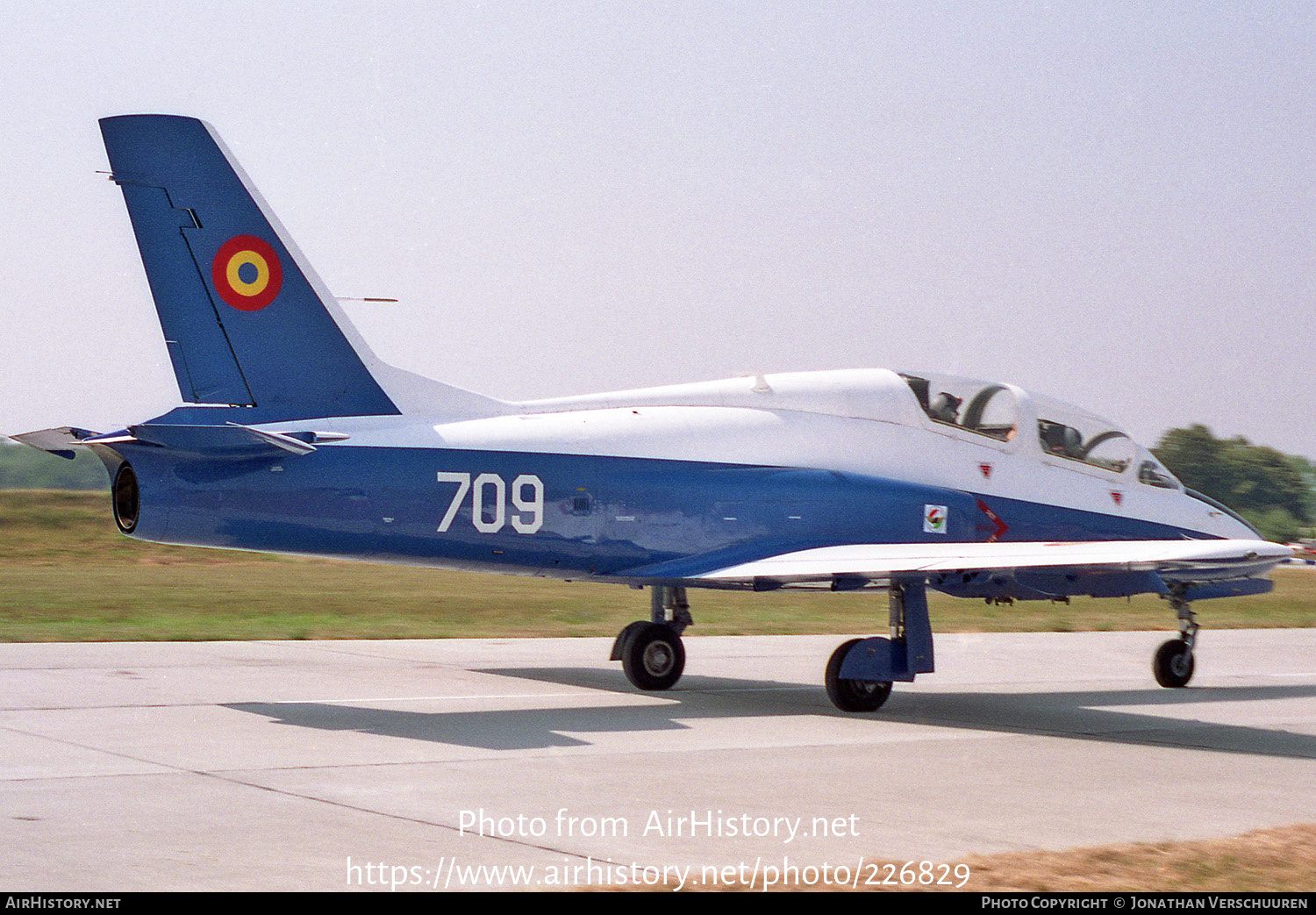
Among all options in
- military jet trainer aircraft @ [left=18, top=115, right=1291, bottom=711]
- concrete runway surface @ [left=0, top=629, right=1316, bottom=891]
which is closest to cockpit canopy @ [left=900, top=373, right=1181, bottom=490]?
military jet trainer aircraft @ [left=18, top=115, right=1291, bottom=711]

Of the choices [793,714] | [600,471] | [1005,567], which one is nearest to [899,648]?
[793,714]

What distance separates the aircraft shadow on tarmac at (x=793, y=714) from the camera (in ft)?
39.6

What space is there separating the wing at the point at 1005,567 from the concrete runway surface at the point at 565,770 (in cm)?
131

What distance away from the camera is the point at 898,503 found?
50.0ft

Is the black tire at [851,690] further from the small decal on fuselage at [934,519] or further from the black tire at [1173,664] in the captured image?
the black tire at [1173,664]

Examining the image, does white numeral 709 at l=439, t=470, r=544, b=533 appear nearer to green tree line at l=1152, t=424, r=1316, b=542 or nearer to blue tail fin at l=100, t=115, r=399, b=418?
blue tail fin at l=100, t=115, r=399, b=418

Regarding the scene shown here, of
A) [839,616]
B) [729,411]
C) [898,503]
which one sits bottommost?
[839,616]

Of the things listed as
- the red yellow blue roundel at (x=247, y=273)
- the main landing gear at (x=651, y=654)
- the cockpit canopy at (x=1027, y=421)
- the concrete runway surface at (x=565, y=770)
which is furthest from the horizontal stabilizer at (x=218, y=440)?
the cockpit canopy at (x=1027, y=421)

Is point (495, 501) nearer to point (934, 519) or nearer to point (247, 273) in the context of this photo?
point (247, 273)

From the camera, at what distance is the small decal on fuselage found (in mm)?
15336

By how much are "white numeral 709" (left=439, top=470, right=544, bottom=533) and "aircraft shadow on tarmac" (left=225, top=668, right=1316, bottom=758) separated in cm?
173
